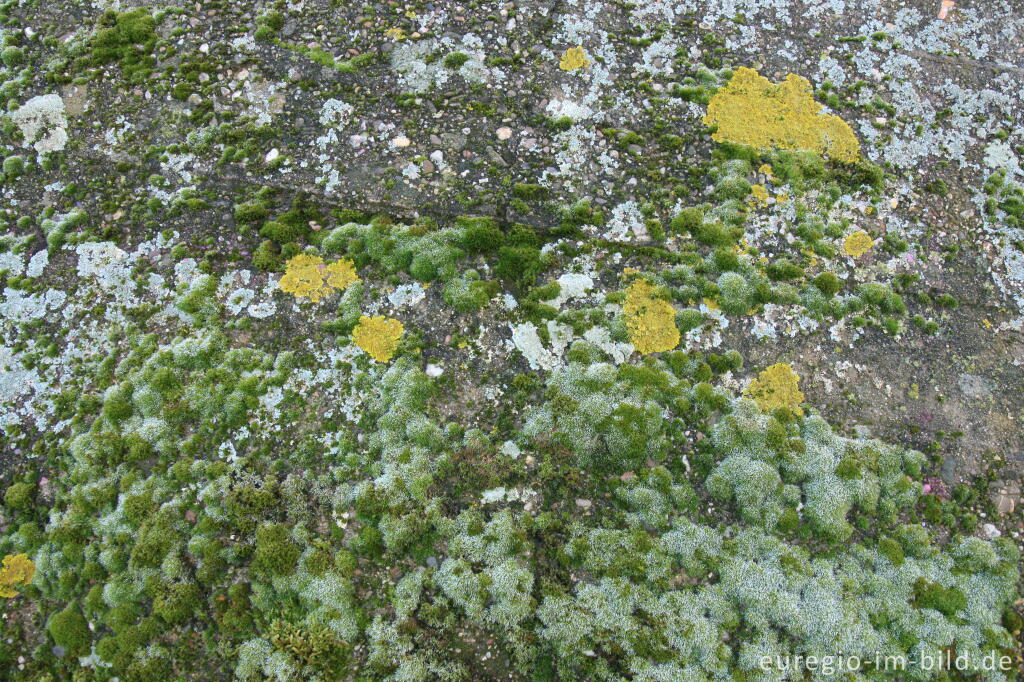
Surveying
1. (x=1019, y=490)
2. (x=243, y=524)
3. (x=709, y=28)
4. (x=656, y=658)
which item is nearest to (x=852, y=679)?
(x=656, y=658)

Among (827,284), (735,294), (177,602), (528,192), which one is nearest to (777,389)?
(735,294)

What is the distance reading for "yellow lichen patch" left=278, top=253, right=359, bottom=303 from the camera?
5840mm

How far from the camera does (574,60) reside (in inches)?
273

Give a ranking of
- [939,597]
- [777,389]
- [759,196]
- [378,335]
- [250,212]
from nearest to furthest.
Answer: [939,597] → [777,389] → [378,335] → [250,212] → [759,196]

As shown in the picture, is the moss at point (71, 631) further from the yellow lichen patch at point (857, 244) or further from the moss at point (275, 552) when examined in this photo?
the yellow lichen patch at point (857, 244)

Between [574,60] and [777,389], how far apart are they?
4044 millimetres

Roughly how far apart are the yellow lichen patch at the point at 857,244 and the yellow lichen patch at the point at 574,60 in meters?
3.21

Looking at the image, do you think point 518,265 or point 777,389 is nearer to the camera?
point 777,389

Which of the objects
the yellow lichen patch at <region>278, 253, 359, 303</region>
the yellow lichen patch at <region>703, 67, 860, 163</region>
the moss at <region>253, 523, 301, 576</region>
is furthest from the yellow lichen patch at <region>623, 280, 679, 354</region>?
the moss at <region>253, 523, 301, 576</region>

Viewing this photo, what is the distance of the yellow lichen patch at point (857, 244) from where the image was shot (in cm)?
602

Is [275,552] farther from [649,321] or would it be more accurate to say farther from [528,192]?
[528,192]

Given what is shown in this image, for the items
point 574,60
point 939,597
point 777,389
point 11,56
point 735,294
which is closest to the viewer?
point 939,597

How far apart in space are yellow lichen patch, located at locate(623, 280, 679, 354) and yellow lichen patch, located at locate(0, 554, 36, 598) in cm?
507

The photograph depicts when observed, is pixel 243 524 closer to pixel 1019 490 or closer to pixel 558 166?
pixel 558 166
